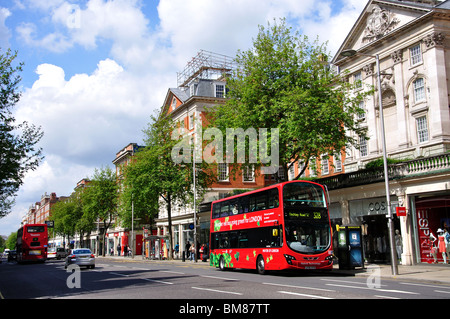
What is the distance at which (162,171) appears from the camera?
4200 centimetres

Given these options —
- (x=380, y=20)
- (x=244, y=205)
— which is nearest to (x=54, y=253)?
(x=244, y=205)

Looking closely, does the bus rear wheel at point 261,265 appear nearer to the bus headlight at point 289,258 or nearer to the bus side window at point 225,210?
the bus headlight at point 289,258

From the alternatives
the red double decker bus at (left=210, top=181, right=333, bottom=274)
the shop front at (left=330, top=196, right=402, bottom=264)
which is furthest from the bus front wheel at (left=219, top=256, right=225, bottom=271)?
the shop front at (left=330, top=196, right=402, bottom=264)

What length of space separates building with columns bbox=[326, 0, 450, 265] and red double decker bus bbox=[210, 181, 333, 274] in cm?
737

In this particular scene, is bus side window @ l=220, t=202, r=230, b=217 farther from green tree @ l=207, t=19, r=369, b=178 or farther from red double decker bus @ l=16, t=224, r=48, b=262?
red double decker bus @ l=16, t=224, r=48, b=262

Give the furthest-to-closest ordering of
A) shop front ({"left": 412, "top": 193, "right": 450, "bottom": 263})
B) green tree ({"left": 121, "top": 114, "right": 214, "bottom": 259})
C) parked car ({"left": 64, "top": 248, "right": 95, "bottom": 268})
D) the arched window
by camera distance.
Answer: green tree ({"left": 121, "top": 114, "right": 214, "bottom": 259}) → the arched window → parked car ({"left": 64, "top": 248, "right": 95, "bottom": 268}) → shop front ({"left": 412, "top": 193, "right": 450, "bottom": 263})

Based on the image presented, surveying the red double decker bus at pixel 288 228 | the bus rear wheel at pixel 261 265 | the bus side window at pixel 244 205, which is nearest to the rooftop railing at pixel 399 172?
the red double decker bus at pixel 288 228

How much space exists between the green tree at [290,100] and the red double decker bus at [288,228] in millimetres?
5443

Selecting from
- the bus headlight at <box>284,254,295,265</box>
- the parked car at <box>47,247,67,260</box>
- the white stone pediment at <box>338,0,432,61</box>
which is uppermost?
the white stone pediment at <box>338,0,432,61</box>

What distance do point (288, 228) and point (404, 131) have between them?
17701 mm

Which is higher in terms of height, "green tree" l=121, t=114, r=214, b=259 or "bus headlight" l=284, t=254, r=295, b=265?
"green tree" l=121, t=114, r=214, b=259

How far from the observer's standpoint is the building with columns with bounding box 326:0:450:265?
952 inches
